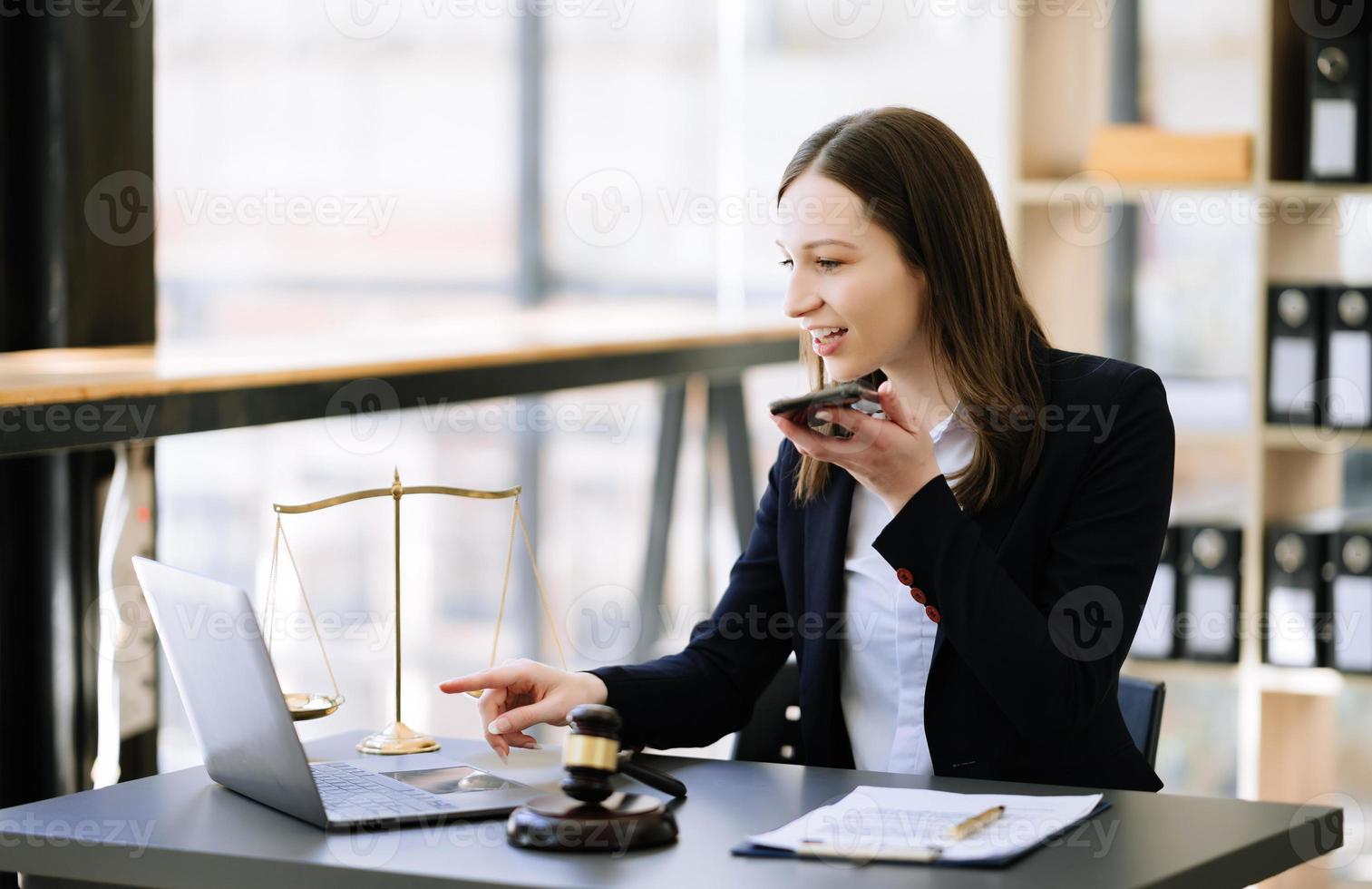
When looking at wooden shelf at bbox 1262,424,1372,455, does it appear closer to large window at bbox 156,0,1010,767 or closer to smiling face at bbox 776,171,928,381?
large window at bbox 156,0,1010,767

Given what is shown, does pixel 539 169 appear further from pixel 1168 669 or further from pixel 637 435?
pixel 1168 669

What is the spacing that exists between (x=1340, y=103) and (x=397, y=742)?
2.20 m

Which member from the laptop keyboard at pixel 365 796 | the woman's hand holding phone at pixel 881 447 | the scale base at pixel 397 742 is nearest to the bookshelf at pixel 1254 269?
the woman's hand holding phone at pixel 881 447

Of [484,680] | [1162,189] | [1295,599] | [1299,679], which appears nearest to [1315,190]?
[1162,189]

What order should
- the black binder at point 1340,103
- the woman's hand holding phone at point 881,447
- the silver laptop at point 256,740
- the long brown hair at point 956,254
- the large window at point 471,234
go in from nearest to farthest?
the silver laptop at point 256,740 → the woman's hand holding phone at point 881,447 → the long brown hair at point 956,254 → the black binder at point 1340,103 → the large window at point 471,234

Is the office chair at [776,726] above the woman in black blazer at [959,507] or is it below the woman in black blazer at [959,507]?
below

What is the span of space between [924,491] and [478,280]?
3.08m

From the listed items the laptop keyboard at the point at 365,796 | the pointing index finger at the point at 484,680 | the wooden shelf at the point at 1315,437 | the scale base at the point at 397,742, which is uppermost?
the wooden shelf at the point at 1315,437

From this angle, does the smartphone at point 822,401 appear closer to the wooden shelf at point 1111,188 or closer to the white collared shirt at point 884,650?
the white collared shirt at point 884,650

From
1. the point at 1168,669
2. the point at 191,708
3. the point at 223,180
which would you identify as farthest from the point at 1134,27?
the point at 191,708

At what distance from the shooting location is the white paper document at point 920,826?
47.3 inches

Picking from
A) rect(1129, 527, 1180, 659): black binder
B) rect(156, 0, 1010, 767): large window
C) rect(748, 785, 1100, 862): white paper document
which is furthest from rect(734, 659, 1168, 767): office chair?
rect(156, 0, 1010, 767): large window

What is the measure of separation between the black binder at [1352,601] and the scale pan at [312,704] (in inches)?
80.2

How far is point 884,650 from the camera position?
A: 5.61ft
